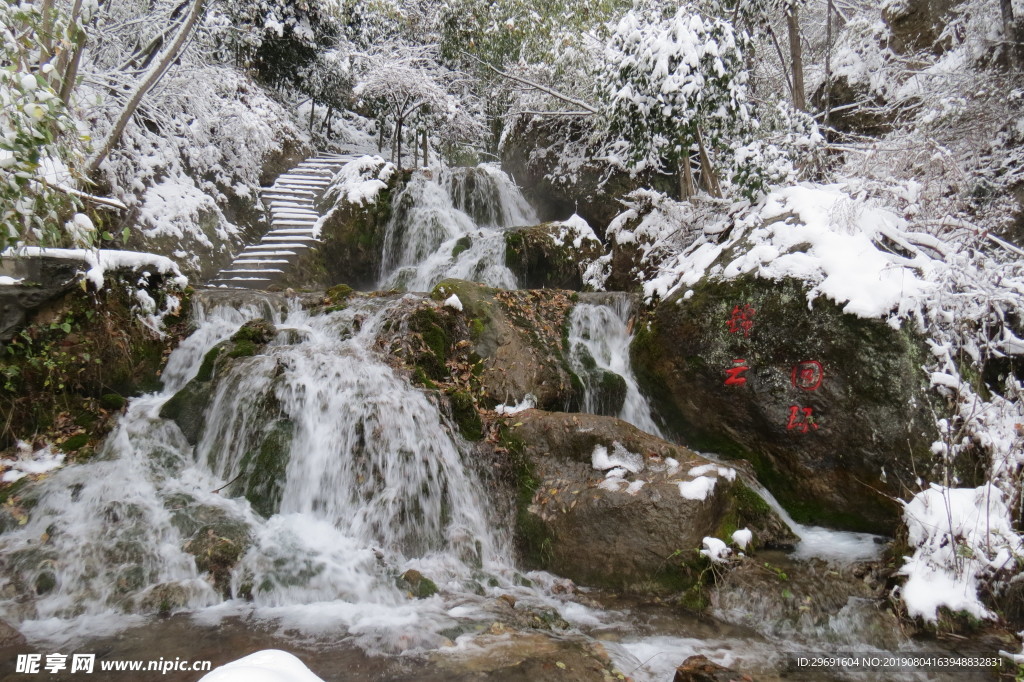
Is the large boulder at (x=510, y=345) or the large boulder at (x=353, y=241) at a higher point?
the large boulder at (x=353, y=241)

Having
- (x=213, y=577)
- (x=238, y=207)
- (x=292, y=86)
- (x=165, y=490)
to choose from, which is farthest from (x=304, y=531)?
(x=292, y=86)

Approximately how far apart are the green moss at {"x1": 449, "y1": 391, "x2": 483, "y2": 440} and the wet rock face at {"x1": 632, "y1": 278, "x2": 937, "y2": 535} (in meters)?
2.45

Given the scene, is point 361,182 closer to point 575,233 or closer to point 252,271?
point 252,271

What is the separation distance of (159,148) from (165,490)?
859 cm

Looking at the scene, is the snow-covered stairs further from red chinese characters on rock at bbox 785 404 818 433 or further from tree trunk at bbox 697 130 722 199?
red chinese characters on rock at bbox 785 404 818 433

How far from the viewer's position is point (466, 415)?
6.01m

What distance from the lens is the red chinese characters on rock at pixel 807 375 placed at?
555 cm

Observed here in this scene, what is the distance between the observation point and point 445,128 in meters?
17.8

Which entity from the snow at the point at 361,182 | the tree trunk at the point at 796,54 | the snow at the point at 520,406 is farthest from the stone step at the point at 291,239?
the tree trunk at the point at 796,54

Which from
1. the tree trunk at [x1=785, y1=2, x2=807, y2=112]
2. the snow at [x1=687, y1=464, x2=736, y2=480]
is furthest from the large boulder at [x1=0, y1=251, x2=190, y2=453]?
the tree trunk at [x1=785, y1=2, x2=807, y2=112]

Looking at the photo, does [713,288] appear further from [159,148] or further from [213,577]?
[159,148]

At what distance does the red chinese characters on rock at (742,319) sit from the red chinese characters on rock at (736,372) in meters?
0.33

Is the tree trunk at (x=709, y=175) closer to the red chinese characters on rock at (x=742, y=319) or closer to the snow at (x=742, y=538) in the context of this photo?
the red chinese characters on rock at (x=742, y=319)

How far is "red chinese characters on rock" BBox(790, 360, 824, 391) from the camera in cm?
555
